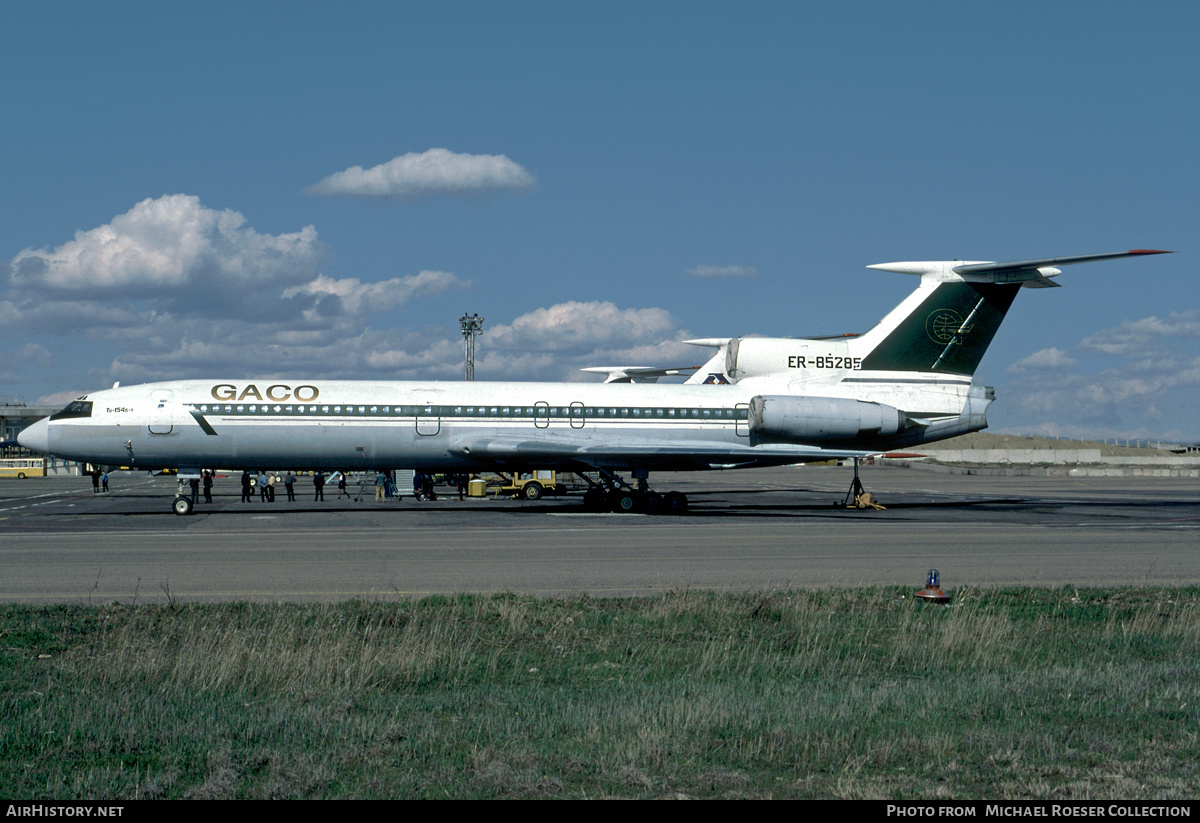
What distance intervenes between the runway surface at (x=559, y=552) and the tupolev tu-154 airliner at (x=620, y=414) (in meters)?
2.00

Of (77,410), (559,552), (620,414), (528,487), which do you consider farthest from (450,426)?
(528,487)

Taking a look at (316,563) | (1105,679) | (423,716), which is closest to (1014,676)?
(1105,679)

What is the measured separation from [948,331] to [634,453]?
11.4m

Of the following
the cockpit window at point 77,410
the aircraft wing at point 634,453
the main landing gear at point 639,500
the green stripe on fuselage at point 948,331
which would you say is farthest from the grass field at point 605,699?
the green stripe on fuselage at point 948,331

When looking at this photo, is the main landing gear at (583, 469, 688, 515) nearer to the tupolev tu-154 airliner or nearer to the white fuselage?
the tupolev tu-154 airliner

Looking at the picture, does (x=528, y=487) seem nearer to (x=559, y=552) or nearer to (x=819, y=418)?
(x=819, y=418)

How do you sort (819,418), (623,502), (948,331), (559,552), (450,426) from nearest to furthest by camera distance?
(559,552), (450,426), (819,418), (623,502), (948,331)

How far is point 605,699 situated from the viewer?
7918 millimetres

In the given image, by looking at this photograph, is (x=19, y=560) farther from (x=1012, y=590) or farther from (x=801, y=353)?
(x=801, y=353)

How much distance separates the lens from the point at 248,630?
10469 mm

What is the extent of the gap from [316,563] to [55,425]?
18361 mm

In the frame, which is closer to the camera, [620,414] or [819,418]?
[819,418]

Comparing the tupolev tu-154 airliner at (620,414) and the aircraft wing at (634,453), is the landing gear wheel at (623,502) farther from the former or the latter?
the aircraft wing at (634,453)

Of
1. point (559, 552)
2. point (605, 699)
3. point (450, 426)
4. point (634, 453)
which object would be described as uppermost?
point (450, 426)
